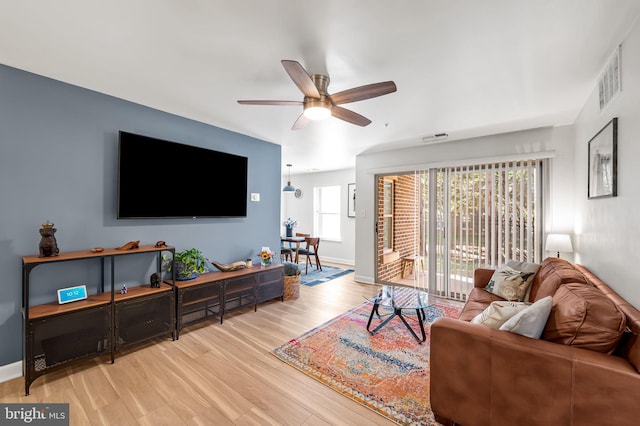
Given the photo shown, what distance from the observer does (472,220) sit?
13.3 ft

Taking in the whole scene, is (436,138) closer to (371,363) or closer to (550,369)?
(371,363)

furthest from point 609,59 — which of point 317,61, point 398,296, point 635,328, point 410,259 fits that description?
point 410,259

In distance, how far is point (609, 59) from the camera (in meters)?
2.03

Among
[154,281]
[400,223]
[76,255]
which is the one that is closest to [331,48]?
[76,255]

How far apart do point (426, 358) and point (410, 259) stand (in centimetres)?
340

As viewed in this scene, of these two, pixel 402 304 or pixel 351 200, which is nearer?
pixel 402 304

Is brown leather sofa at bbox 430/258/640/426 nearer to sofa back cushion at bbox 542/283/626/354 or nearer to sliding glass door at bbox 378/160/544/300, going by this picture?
sofa back cushion at bbox 542/283/626/354

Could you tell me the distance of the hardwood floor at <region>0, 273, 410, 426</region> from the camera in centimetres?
180

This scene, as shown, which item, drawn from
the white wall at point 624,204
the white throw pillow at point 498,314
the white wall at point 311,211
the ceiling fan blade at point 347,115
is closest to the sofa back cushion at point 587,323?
the white throw pillow at point 498,314

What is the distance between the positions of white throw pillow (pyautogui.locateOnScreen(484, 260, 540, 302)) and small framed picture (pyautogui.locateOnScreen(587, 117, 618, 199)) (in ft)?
2.91

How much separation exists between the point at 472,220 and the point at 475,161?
33.8 inches


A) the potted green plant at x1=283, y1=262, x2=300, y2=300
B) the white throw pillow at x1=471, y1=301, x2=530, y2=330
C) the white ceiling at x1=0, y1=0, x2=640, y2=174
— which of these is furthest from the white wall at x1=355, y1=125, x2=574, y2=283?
the white throw pillow at x1=471, y1=301, x2=530, y2=330

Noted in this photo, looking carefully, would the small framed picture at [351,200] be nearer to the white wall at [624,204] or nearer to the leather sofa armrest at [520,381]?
the white wall at [624,204]

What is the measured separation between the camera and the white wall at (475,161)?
346cm
